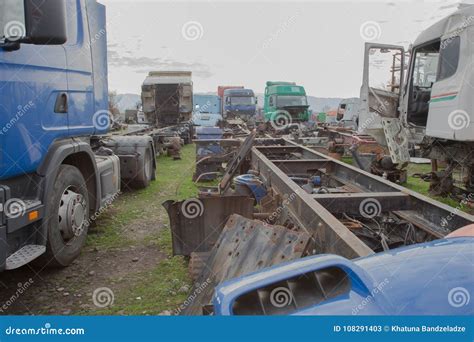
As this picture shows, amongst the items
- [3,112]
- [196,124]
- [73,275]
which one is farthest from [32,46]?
[196,124]

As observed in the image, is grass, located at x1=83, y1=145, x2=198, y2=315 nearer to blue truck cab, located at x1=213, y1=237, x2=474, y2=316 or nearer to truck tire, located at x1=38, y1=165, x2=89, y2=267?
truck tire, located at x1=38, y1=165, x2=89, y2=267

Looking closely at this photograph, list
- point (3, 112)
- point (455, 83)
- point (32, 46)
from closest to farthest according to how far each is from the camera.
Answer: point (3, 112)
point (32, 46)
point (455, 83)

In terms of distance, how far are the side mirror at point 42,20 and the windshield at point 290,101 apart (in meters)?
17.8

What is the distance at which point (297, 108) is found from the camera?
20.2 metres

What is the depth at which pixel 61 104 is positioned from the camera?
3621 millimetres

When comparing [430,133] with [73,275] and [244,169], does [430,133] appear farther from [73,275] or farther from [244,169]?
[73,275]

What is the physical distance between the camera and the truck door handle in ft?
11.6

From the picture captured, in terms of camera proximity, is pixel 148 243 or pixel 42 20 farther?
pixel 148 243

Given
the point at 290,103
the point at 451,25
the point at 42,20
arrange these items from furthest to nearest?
the point at 290,103 → the point at 451,25 → the point at 42,20

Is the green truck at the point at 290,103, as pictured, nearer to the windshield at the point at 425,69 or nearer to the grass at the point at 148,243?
the grass at the point at 148,243

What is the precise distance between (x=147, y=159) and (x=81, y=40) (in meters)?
3.83

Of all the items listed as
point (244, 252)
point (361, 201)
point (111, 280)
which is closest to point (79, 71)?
point (111, 280)

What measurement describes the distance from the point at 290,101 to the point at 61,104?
1727 cm

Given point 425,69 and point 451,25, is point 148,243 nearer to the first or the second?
point 451,25
